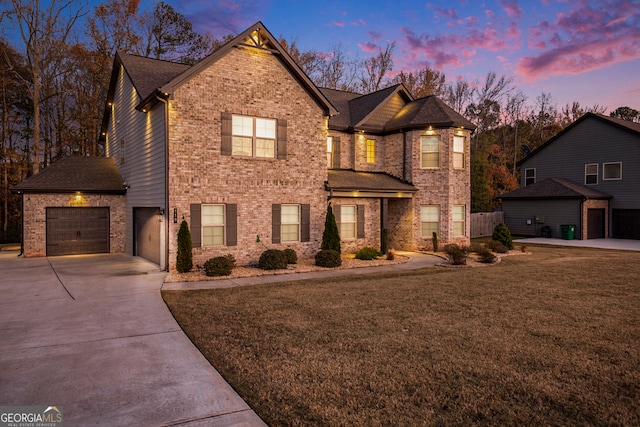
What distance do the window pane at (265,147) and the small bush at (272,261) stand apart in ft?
12.7

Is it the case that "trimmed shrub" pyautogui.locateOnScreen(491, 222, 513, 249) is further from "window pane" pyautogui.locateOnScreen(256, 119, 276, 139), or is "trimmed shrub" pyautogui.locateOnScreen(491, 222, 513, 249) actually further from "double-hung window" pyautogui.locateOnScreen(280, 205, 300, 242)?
"window pane" pyautogui.locateOnScreen(256, 119, 276, 139)

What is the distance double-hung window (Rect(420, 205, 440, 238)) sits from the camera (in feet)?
64.1

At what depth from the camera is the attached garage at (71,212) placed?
17328 millimetres

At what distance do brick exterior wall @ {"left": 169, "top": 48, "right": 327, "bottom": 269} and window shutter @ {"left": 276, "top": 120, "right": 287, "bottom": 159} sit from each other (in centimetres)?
21

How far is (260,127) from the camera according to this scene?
1529 centimetres

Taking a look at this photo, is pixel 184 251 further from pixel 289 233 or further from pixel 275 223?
pixel 289 233

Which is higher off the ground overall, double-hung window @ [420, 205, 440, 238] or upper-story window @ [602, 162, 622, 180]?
upper-story window @ [602, 162, 622, 180]

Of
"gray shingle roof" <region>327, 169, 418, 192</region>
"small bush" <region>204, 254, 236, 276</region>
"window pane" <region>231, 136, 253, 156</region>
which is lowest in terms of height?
"small bush" <region>204, 254, 236, 276</region>

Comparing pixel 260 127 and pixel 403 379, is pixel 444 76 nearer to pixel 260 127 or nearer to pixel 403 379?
pixel 260 127

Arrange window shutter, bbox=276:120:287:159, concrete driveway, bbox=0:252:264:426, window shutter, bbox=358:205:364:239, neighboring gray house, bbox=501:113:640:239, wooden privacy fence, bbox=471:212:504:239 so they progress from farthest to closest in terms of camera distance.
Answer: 1. wooden privacy fence, bbox=471:212:504:239
2. neighboring gray house, bbox=501:113:640:239
3. window shutter, bbox=358:205:364:239
4. window shutter, bbox=276:120:287:159
5. concrete driveway, bbox=0:252:264:426

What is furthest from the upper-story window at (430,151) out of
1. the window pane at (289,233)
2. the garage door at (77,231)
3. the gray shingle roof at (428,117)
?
the garage door at (77,231)

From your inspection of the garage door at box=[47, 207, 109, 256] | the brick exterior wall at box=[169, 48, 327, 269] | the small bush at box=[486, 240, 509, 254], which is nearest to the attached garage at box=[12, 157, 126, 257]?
the garage door at box=[47, 207, 109, 256]

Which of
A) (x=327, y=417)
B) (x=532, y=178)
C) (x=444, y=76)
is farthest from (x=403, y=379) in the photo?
(x=444, y=76)

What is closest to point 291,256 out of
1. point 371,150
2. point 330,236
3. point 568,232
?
point 330,236
